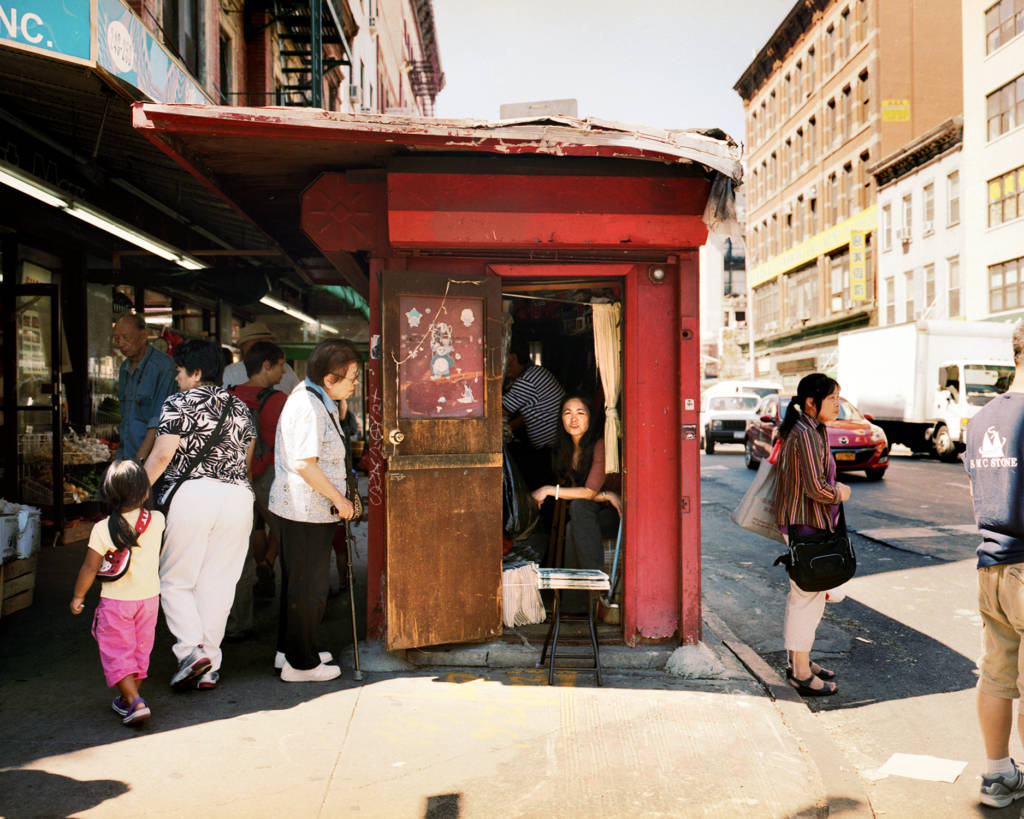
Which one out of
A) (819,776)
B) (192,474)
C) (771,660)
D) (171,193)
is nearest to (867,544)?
(771,660)

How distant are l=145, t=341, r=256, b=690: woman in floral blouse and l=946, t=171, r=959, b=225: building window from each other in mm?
33237

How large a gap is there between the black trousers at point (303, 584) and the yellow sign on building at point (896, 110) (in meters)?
39.2

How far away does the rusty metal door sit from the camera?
5.17 metres

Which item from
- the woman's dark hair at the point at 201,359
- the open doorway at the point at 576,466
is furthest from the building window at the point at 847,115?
the woman's dark hair at the point at 201,359

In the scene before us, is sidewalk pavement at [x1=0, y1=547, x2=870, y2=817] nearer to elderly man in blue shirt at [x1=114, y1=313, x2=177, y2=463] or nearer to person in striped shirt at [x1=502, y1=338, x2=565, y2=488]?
elderly man in blue shirt at [x1=114, y1=313, x2=177, y2=463]

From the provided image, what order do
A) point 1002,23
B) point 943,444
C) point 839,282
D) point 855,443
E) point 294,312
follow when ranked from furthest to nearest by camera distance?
point 839,282 < point 1002,23 < point 943,444 < point 855,443 < point 294,312

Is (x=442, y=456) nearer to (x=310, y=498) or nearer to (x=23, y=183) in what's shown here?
(x=310, y=498)

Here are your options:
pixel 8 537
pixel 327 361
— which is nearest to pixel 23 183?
pixel 8 537

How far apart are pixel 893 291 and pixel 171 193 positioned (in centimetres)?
3436

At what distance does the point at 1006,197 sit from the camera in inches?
1113

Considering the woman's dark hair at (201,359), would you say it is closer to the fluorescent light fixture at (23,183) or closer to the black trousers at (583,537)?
the fluorescent light fixture at (23,183)

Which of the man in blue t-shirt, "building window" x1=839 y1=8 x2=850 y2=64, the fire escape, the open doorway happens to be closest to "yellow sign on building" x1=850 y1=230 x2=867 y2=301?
"building window" x1=839 y1=8 x2=850 y2=64

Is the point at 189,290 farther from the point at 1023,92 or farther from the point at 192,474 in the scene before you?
the point at 1023,92

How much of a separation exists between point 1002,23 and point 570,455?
30140 millimetres
